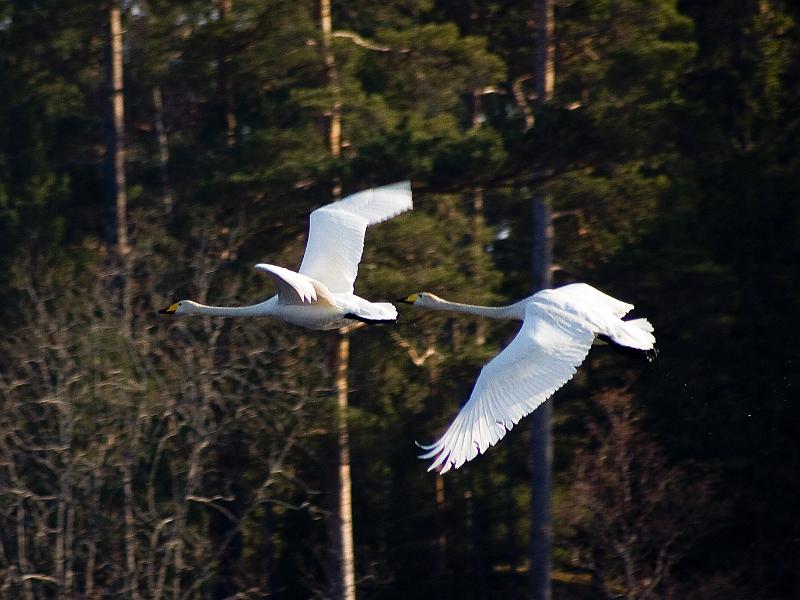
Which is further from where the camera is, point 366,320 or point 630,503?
point 630,503

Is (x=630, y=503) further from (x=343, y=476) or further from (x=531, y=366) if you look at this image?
(x=531, y=366)

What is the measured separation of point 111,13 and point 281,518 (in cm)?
732

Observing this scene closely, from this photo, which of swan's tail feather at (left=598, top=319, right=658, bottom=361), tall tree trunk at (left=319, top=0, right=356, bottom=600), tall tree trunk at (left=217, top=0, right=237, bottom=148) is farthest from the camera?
tall tree trunk at (left=217, top=0, right=237, bottom=148)

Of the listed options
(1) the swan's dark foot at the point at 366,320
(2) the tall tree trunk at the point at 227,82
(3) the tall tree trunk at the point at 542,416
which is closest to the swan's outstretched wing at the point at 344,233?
(1) the swan's dark foot at the point at 366,320

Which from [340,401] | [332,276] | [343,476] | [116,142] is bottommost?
[343,476]

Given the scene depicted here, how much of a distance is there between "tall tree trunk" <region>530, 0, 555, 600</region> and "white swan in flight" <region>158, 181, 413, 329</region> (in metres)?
5.23

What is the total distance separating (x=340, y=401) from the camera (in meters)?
18.1

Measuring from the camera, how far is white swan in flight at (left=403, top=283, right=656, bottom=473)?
30.6 ft

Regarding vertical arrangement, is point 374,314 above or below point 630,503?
above

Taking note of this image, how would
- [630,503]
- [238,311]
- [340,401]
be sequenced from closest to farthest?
[238,311]
[340,401]
[630,503]

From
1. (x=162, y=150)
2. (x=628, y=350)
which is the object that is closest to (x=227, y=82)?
(x=162, y=150)

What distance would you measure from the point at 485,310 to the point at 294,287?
207cm

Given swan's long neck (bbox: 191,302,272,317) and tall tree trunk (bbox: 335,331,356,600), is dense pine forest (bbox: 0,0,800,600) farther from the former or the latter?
swan's long neck (bbox: 191,302,272,317)

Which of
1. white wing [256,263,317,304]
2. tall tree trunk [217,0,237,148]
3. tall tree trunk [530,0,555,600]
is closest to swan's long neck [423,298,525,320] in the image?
white wing [256,263,317,304]
